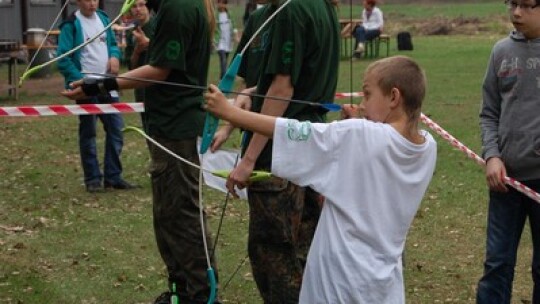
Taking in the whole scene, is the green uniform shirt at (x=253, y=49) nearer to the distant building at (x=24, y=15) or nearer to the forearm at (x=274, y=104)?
the forearm at (x=274, y=104)

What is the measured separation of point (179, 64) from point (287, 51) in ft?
3.25

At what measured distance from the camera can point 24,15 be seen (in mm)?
27891

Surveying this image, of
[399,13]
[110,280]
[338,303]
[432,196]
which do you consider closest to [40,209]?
[110,280]

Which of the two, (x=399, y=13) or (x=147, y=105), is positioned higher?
(x=147, y=105)

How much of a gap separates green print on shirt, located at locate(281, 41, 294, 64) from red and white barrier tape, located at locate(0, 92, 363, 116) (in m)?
1.90

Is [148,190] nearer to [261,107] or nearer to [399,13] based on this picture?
[261,107]

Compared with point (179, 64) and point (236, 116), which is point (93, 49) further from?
point (236, 116)

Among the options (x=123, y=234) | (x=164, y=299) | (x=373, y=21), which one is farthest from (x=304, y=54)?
(x=373, y=21)

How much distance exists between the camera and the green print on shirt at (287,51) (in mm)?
4902

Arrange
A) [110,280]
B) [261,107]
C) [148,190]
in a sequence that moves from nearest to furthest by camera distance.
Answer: [261,107] < [110,280] < [148,190]

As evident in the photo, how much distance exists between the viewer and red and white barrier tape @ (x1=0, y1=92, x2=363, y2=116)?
7148 mm

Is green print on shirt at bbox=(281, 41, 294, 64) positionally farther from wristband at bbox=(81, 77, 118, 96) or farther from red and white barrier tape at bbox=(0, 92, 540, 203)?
wristband at bbox=(81, 77, 118, 96)

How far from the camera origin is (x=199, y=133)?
6059 millimetres

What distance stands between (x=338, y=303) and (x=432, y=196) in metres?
6.29
